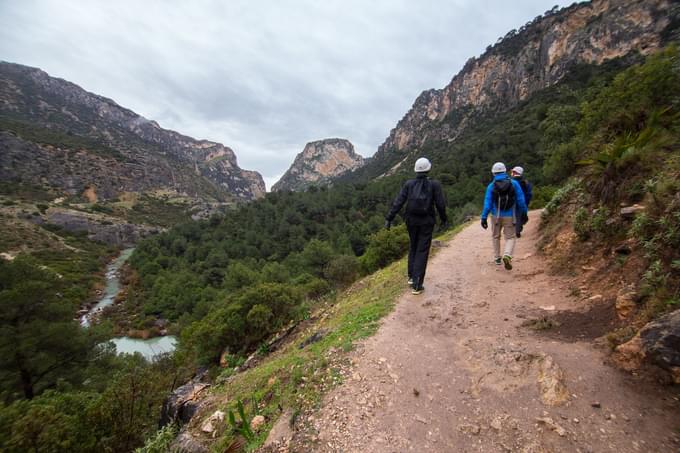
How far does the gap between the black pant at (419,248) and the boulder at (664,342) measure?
2600 millimetres

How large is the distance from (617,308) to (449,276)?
3.07 m

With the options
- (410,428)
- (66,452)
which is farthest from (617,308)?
(66,452)

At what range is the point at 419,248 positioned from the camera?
4840 mm

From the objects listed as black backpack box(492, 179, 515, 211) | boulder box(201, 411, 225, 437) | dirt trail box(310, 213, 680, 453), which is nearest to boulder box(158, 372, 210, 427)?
boulder box(201, 411, 225, 437)

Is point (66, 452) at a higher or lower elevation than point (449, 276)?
lower

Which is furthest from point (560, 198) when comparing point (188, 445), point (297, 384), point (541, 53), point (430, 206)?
point (541, 53)

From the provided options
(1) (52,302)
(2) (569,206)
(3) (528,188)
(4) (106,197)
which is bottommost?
(1) (52,302)

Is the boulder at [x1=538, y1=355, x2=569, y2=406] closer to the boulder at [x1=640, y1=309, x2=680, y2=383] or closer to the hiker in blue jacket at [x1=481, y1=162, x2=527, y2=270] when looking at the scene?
the boulder at [x1=640, y1=309, x2=680, y2=383]

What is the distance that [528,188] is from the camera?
7.17m

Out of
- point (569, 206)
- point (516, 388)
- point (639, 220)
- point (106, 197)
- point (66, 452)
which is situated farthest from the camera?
point (106, 197)

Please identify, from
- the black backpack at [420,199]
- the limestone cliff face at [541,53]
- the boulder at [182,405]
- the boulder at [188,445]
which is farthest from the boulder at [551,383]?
the limestone cliff face at [541,53]

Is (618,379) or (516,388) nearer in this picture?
(618,379)

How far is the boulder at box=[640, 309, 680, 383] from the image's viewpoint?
2.10 m

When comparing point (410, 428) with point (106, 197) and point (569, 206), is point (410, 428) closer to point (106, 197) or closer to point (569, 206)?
point (569, 206)
